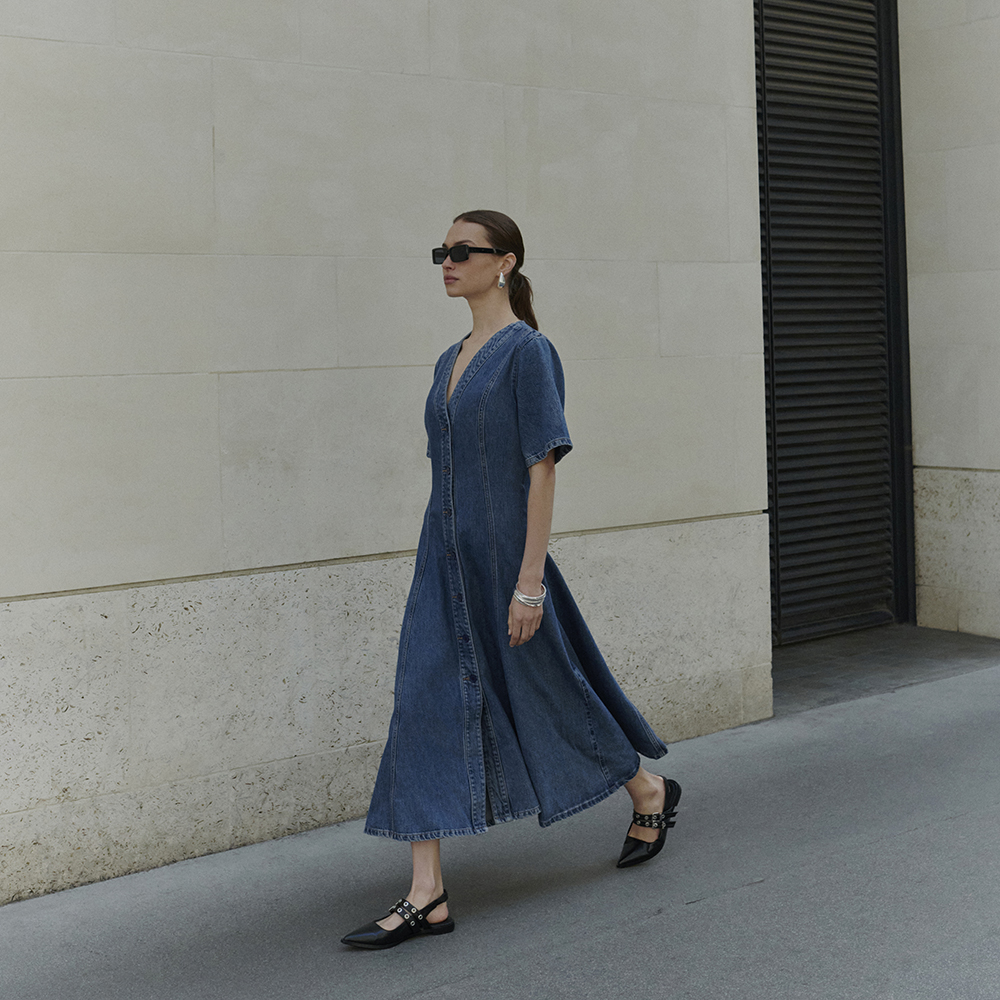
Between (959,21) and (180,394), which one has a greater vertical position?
(959,21)

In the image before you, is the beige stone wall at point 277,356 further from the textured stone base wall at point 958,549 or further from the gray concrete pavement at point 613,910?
the textured stone base wall at point 958,549

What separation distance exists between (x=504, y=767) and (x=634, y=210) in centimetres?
259

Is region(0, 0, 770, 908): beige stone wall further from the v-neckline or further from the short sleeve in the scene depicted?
the short sleeve

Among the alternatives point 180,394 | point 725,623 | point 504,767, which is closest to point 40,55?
point 180,394

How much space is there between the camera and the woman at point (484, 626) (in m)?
3.79

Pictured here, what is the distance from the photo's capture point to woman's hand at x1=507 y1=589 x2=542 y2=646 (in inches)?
149

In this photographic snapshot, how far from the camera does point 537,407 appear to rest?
3787mm

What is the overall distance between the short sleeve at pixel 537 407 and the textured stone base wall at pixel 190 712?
1.23 m

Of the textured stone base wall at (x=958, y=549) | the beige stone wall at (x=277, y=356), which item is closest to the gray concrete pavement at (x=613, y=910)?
the beige stone wall at (x=277, y=356)

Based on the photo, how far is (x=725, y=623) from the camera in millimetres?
5824

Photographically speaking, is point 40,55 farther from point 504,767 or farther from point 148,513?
point 504,767

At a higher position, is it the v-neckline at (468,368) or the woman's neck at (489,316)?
the woman's neck at (489,316)

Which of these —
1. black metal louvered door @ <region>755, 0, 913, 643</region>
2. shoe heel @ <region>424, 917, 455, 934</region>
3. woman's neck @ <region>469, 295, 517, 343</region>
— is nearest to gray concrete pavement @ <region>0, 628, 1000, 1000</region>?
shoe heel @ <region>424, 917, 455, 934</region>

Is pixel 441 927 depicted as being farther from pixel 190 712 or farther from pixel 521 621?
pixel 190 712
